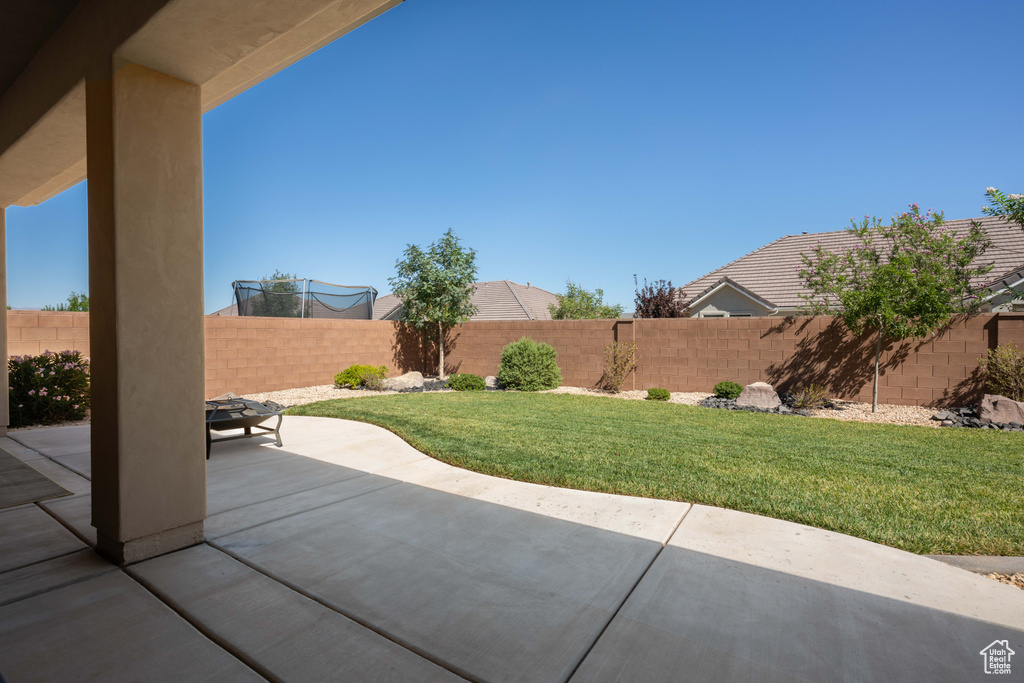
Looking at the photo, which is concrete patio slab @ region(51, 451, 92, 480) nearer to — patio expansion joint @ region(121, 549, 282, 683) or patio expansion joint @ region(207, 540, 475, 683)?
patio expansion joint @ region(121, 549, 282, 683)

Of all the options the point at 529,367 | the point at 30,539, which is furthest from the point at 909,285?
the point at 30,539

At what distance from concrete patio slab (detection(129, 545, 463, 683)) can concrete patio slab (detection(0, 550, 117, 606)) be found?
0.84 ft

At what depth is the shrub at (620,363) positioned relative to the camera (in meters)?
12.8

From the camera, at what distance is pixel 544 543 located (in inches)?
130

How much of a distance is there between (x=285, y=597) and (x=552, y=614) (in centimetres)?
142

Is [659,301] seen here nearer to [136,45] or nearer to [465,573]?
[465,573]

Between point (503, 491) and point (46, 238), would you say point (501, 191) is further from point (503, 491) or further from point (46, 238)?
point (503, 491)

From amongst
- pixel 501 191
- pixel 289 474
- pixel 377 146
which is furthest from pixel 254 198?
pixel 289 474

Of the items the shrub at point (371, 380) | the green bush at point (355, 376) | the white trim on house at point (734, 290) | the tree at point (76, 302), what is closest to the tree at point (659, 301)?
the white trim on house at point (734, 290)

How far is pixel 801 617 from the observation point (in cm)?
242

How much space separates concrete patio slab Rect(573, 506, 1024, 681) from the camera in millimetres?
2025

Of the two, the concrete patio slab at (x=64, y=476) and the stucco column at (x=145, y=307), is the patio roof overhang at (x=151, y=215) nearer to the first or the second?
the stucco column at (x=145, y=307)

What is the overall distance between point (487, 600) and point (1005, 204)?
9.09 m
